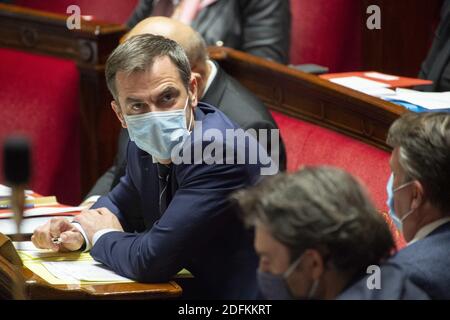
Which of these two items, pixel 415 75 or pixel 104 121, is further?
pixel 415 75

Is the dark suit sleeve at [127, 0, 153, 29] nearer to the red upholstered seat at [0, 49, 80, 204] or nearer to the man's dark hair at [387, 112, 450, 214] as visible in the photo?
the red upholstered seat at [0, 49, 80, 204]

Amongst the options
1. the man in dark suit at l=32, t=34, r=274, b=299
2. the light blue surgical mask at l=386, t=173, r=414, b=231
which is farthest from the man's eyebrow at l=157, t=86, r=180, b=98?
the light blue surgical mask at l=386, t=173, r=414, b=231

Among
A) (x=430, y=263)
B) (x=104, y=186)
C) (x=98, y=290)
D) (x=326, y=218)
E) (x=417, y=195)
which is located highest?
(x=326, y=218)

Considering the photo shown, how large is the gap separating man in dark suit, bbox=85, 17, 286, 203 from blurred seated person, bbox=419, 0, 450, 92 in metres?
0.70

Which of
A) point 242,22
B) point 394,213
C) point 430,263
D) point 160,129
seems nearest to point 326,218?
point 430,263

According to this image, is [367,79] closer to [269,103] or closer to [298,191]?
[269,103]

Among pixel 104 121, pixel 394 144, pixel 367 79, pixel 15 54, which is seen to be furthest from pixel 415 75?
pixel 394 144

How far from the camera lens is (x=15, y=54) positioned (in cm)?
418

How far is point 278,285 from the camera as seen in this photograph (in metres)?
1.72

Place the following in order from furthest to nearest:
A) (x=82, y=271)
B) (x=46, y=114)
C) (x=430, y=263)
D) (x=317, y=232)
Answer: (x=46, y=114) < (x=82, y=271) < (x=430, y=263) < (x=317, y=232)

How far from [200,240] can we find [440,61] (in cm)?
162

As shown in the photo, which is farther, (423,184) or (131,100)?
(131,100)

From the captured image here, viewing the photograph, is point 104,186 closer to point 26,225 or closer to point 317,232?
point 26,225

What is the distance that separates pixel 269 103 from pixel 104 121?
68 centimetres
